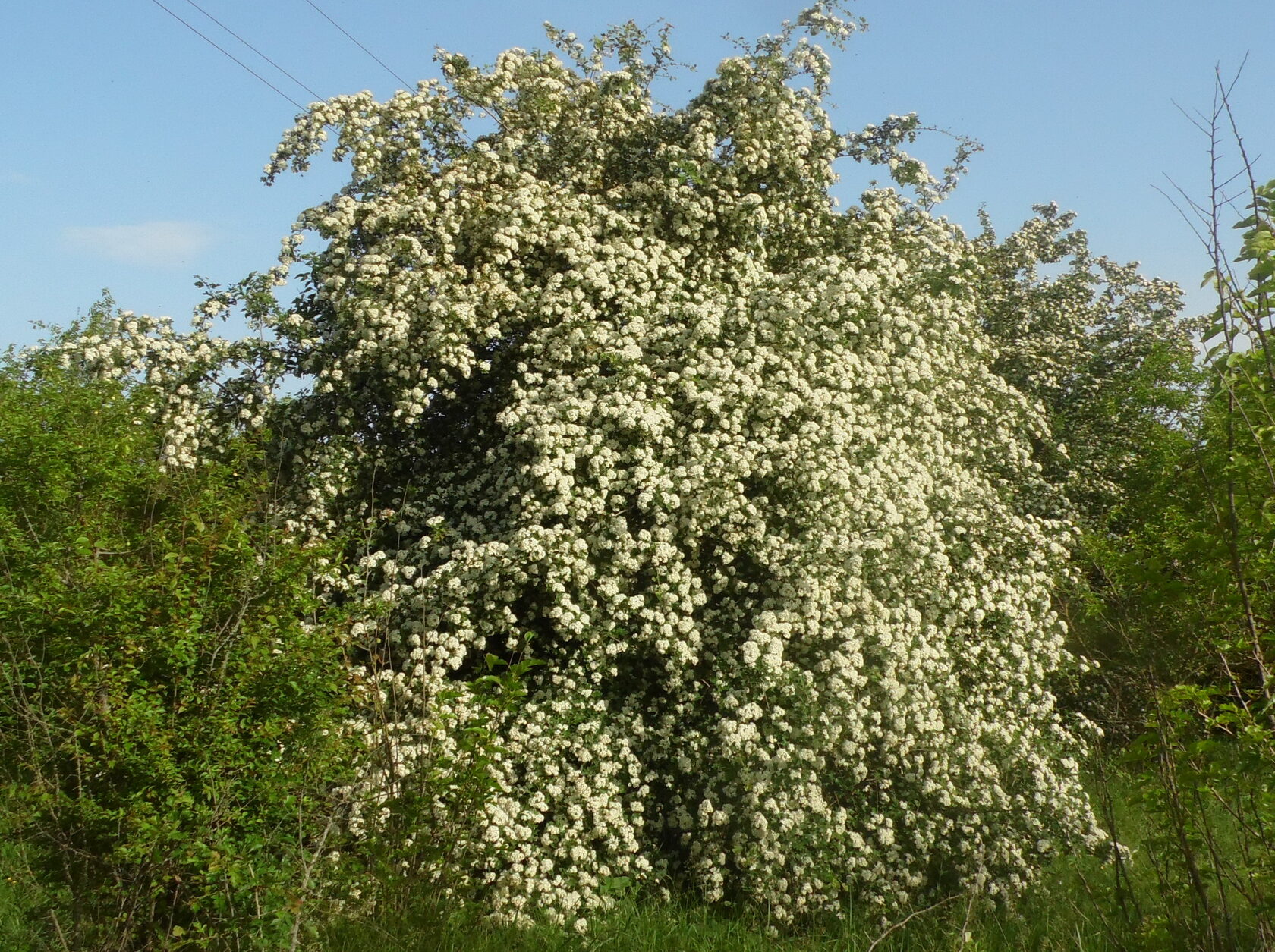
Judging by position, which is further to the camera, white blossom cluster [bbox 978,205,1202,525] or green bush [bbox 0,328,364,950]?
white blossom cluster [bbox 978,205,1202,525]

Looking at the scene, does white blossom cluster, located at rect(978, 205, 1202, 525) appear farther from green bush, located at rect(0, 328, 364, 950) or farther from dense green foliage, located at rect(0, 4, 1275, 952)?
green bush, located at rect(0, 328, 364, 950)

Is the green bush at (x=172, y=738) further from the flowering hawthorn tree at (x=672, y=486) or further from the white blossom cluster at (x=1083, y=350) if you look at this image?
the white blossom cluster at (x=1083, y=350)

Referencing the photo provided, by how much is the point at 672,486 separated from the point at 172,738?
4734mm

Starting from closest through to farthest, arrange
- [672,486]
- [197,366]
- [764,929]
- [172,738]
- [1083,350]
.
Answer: [172,738] < [764,929] < [672,486] < [197,366] < [1083,350]

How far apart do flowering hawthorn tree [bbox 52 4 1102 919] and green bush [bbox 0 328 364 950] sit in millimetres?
760

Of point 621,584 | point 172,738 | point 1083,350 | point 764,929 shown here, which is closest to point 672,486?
point 621,584

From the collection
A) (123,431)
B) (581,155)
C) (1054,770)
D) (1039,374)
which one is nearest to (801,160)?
(581,155)

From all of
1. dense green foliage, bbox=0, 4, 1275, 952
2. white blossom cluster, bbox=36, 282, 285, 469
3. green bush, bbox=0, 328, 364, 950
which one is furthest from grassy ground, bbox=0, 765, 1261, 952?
white blossom cluster, bbox=36, 282, 285, 469

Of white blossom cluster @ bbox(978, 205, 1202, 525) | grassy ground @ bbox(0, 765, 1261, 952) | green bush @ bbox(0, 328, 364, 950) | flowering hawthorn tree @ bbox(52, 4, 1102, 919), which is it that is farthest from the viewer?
white blossom cluster @ bbox(978, 205, 1202, 525)

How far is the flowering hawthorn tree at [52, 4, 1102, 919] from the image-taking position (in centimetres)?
771

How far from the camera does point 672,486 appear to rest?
859 cm

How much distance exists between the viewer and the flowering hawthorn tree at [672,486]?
771cm

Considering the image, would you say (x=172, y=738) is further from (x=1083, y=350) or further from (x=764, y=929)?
(x=1083, y=350)

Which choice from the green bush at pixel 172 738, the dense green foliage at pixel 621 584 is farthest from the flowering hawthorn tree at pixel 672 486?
the green bush at pixel 172 738
